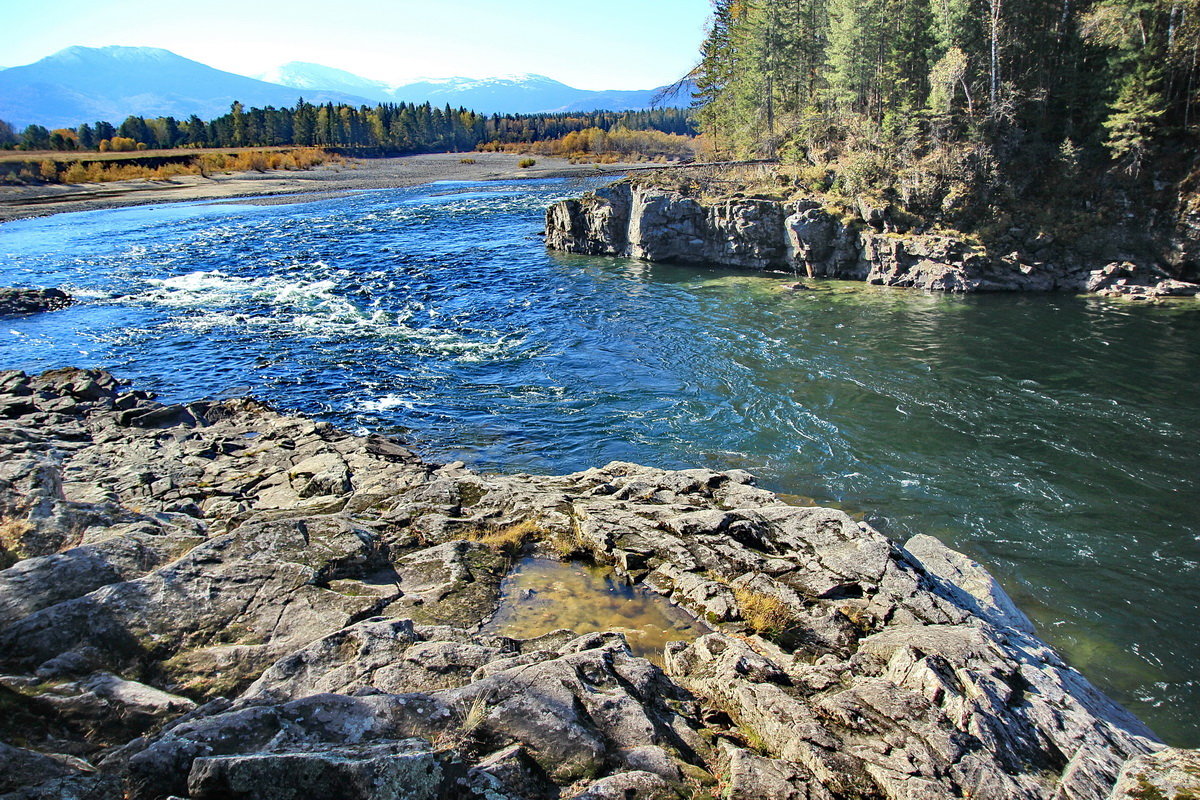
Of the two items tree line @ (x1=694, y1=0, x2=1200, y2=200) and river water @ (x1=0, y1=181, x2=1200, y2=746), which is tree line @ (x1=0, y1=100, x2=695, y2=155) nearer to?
tree line @ (x1=694, y1=0, x2=1200, y2=200)

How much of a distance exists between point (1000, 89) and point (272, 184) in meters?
103

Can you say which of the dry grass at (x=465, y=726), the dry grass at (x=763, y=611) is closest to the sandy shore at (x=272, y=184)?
the dry grass at (x=763, y=611)

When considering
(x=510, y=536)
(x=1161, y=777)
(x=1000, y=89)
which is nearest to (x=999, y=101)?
(x=1000, y=89)

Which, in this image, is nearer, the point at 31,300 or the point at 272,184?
the point at 31,300

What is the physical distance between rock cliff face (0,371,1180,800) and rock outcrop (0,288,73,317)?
113 ft

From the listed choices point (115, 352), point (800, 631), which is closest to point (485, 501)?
point (800, 631)

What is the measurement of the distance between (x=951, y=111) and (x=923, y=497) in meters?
39.9

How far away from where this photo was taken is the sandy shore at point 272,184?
86.4 meters

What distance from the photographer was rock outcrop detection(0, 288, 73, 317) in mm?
39784

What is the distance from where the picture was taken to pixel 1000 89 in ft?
148

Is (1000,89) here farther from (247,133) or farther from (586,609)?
(247,133)

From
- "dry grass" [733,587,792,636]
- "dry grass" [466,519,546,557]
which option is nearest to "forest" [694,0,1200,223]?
"dry grass" [466,519,546,557]

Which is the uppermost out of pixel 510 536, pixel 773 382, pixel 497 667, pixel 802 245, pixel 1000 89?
pixel 1000 89

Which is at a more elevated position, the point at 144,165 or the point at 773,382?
the point at 144,165
